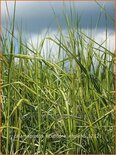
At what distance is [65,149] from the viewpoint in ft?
4.78

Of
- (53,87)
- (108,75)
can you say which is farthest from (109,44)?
(53,87)

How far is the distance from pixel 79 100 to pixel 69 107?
1.9 inches

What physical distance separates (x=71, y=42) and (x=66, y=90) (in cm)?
20

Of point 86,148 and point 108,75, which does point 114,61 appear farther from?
point 86,148

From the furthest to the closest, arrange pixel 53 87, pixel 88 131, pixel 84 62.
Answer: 1. pixel 53 87
2. pixel 84 62
3. pixel 88 131

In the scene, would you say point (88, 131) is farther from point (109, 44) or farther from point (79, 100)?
point (109, 44)

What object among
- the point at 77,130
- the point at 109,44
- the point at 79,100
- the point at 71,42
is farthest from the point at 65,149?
the point at 109,44

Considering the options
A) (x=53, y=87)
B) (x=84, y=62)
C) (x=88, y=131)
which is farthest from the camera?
(x=53, y=87)

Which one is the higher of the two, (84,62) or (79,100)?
(84,62)

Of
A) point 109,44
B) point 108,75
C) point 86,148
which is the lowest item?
point 86,148

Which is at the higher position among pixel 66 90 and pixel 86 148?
pixel 66 90

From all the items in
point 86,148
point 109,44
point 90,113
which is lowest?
point 86,148

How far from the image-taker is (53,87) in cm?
168

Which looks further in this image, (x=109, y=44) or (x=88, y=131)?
(x=109, y=44)
